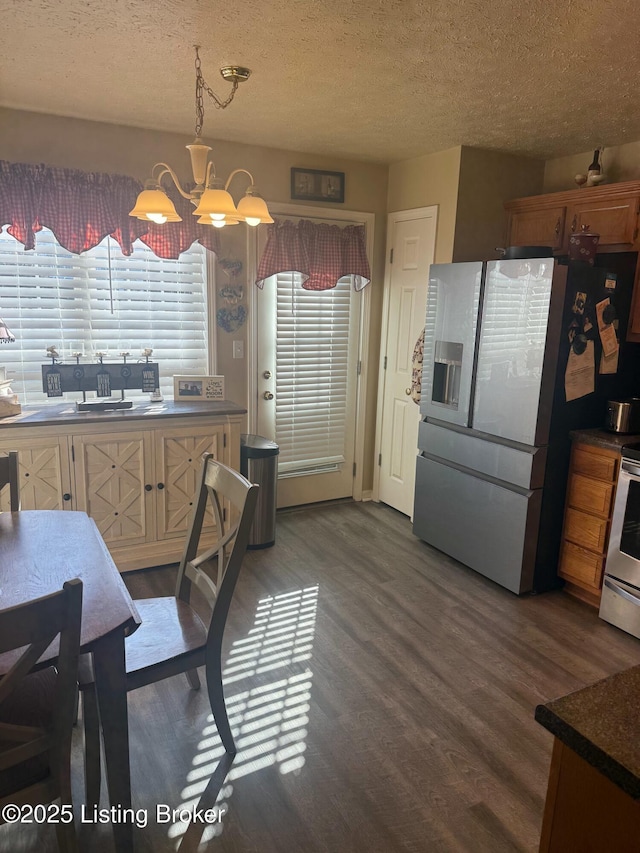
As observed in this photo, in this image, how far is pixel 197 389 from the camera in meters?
3.66

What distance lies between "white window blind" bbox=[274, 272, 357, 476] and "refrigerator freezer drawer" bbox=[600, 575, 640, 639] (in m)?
2.16

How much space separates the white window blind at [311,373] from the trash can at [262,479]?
1.64 feet

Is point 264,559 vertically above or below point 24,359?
below

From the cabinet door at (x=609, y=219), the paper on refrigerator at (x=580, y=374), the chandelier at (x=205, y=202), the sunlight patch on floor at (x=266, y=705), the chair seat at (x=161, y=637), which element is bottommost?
the sunlight patch on floor at (x=266, y=705)

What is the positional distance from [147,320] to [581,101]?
8.65ft

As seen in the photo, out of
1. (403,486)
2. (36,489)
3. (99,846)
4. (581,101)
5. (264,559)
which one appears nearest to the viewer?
(99,846)

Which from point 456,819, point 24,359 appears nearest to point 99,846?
point 456,819

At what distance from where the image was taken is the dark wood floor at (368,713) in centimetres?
181

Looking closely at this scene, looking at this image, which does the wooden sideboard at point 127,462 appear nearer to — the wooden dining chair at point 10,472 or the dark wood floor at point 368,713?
the dark wood floor at point 368,713

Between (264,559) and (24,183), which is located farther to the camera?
(264,559)

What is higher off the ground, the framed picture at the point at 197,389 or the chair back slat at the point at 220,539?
the framed picture at the point at 197,389

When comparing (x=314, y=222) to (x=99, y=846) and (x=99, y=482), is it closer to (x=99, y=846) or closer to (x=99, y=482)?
(x=99, y=482)

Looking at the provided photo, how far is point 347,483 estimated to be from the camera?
4684 mm

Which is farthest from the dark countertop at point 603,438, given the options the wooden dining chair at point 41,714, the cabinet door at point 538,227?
the wooden dining chair at point 41,714
